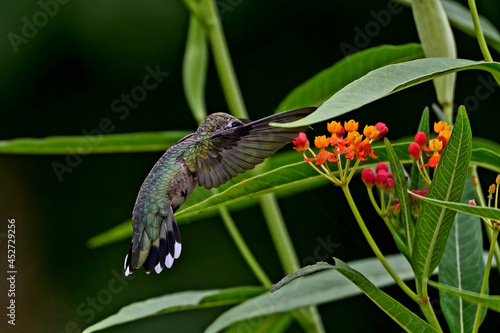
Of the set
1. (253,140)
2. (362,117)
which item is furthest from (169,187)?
(362,117)

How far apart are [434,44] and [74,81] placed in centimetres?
230

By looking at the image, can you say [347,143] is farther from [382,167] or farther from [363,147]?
[382,167]

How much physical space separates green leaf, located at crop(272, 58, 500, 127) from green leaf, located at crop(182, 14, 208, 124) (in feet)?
2.53

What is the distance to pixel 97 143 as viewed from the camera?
4.91 ft

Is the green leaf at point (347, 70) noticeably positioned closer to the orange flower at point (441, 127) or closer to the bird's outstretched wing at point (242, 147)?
the orange flower at point (441, 127)

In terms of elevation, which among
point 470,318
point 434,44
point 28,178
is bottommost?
point 470,318

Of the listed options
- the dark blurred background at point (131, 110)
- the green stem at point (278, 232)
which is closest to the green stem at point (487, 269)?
the green stem at point (278, 232)

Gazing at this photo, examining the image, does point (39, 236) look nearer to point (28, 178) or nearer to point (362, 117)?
point (28, 178)

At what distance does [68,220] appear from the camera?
3.14 m

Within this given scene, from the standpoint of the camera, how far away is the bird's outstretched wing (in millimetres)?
942

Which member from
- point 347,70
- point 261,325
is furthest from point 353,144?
point 261,325

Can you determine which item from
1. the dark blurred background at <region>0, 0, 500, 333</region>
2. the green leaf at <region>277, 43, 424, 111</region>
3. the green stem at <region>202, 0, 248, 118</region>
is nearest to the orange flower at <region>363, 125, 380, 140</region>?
the green leaf at <region>277, 43, 424, 111</region>

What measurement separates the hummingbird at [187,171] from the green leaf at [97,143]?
1.11ft

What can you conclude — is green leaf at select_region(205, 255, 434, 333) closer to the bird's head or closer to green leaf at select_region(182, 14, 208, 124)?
the bird's head
